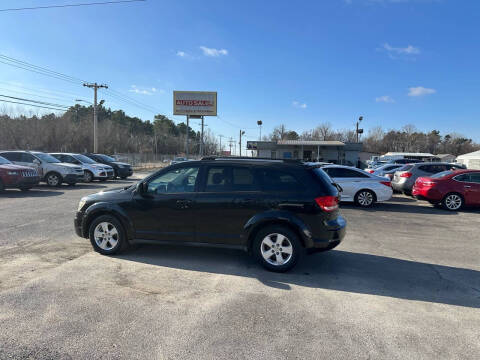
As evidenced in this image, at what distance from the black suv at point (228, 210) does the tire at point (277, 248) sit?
0.01 metres

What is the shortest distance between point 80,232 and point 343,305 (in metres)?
4.45

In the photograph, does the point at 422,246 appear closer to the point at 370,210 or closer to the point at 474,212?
the point at 370,210

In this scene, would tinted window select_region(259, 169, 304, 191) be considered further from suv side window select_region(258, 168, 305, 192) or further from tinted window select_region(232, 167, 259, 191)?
tinted window select_region(232, 167, 259, 191)

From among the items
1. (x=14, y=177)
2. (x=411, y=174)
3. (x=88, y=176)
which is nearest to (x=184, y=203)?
(x=14, y=177)

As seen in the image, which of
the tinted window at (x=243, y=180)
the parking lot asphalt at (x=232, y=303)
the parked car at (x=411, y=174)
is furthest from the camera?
the parked car at (x=411, y=174)

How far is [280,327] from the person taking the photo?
3.00m

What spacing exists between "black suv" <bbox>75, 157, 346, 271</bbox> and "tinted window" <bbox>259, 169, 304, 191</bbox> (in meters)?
0.01

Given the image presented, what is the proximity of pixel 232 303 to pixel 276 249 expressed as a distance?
3.98 ft

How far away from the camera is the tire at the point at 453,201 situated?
9.95m

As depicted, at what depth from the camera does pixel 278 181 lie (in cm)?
447

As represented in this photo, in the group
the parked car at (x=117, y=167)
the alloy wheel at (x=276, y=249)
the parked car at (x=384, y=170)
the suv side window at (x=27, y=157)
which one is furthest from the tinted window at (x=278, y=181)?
the parked car at (x=117, y=167)

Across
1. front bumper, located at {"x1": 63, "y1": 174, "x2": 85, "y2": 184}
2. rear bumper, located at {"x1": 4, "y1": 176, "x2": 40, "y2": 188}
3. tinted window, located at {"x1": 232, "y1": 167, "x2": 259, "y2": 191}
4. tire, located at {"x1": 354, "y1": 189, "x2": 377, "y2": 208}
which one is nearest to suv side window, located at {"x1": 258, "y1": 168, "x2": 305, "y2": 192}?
tinted window, located at {"x1": 232, "y1": 167, "x2": 259, "y2": 191}

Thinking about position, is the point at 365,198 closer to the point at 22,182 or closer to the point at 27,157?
the point at 22,182

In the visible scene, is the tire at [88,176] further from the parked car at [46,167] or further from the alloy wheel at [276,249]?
the alloy wheel at [276,249]
